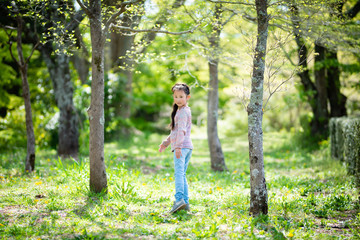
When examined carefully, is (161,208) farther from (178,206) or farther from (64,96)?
(64,96)

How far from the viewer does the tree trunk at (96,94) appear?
547 centimetres

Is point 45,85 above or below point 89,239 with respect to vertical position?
above

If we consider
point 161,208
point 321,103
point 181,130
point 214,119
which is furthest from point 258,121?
point 321,103

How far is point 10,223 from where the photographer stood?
169 inches

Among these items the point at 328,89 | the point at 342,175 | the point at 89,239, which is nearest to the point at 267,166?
the point at 342,175

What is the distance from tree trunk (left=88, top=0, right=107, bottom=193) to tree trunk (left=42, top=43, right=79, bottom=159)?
477cm

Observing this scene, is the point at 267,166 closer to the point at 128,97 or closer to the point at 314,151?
the point at 314,151

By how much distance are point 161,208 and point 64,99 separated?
616 cm

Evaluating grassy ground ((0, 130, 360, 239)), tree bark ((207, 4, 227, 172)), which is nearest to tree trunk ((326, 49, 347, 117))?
grassy ground ((0, 130, 360, 239))

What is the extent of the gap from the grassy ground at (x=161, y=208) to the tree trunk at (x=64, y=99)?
212 centimetres

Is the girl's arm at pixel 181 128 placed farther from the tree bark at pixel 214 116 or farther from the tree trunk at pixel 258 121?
the tree bark at pixel 214 116

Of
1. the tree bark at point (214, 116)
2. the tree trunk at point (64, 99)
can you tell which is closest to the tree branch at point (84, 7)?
the tree bark at point (214, 116)

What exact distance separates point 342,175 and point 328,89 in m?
6.74

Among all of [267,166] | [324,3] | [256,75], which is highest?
[324,3]
